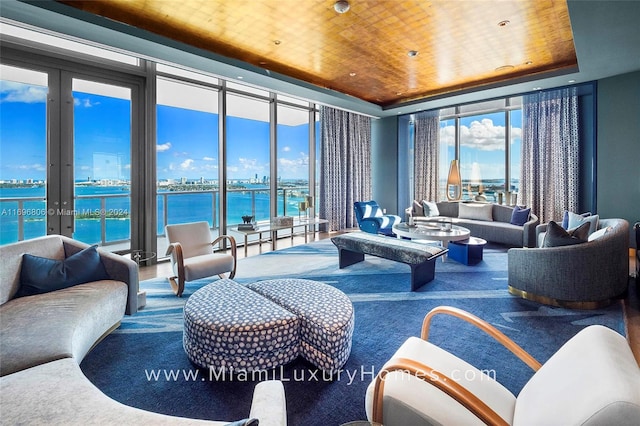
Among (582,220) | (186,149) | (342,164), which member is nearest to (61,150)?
(186,149)

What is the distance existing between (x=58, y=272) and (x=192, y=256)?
1.44 meters

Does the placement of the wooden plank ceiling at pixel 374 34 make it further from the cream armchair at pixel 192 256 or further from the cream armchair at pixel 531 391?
the cream armchair at pixel 531 391

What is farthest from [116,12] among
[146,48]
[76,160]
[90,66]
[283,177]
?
[283,177]

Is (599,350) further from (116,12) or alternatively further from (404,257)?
(116,12)

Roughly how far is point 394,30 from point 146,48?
2.91 m

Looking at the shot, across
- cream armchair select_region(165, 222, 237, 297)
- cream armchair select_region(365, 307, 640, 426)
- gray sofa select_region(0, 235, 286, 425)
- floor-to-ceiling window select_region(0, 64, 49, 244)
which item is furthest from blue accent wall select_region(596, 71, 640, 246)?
floor-to-ceiling window select_region(0, 64, 49, 244)

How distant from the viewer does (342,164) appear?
7934mm

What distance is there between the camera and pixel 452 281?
3963 millimetres

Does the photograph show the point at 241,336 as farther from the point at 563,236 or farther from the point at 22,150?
the point at 22,150

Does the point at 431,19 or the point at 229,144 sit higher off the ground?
the point at 431,19

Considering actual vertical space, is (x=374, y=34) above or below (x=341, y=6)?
above

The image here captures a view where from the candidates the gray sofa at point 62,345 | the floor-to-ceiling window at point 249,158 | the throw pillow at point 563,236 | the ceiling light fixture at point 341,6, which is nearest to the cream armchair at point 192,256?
the gray sofa at point 62,345

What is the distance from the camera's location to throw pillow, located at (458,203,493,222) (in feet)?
21.6

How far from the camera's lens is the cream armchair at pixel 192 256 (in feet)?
11.3
